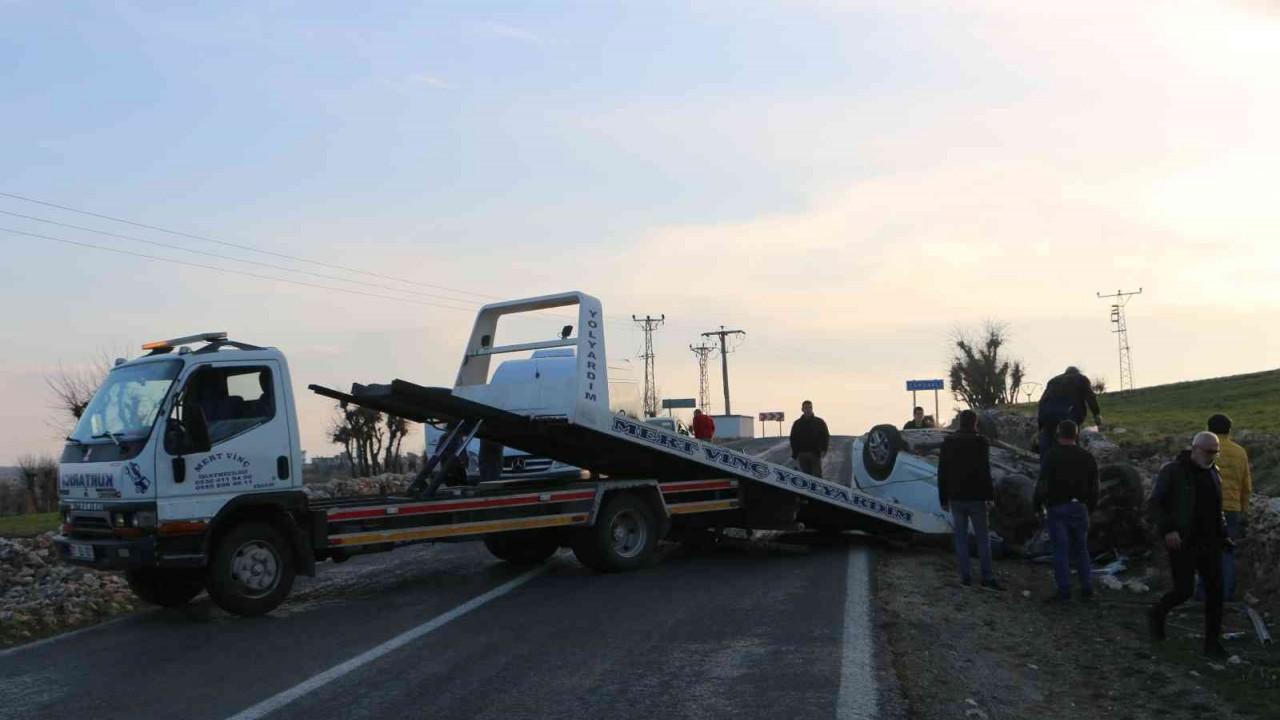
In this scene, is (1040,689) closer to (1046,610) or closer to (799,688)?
(799,688)

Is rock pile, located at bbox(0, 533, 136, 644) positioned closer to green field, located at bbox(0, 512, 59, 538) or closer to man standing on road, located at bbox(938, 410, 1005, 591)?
green field, located at bbox(0, 512, 59, 538)

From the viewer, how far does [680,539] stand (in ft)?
47.9

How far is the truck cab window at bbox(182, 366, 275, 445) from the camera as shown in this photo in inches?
393

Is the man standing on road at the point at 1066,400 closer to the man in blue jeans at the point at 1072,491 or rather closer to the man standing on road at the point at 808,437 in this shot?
the man in blue jeans at the point at 1072,491

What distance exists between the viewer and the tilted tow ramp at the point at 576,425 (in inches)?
462

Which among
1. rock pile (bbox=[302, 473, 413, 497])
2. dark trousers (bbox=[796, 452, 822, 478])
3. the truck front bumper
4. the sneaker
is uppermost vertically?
dark trousers (bbox=[796, 452, 822, 478])

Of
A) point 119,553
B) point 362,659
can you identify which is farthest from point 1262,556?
point 119,553

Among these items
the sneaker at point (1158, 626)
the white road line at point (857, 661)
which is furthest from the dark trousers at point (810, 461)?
the sneaker at point (1158, 626)

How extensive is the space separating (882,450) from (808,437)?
354 centimetres

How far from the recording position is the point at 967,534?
37.3 feet

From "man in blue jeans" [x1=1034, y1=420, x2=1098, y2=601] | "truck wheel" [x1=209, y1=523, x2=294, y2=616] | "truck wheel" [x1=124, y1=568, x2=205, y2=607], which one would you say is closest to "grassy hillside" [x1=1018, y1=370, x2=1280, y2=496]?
"man in blue jeans" [x1=1034, y1=420, x2=1098, y2=601]

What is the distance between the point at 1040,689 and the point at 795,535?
8.62m

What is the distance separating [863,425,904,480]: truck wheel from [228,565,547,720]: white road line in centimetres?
583

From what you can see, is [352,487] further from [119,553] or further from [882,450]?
[119,553]
